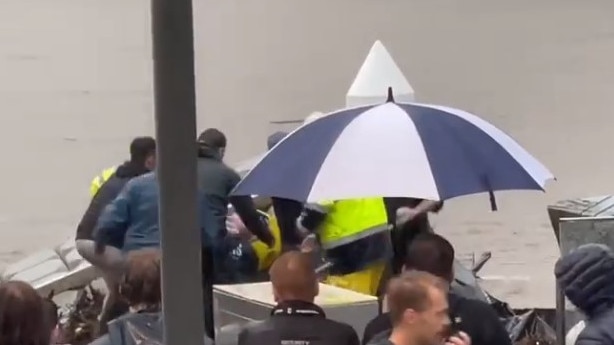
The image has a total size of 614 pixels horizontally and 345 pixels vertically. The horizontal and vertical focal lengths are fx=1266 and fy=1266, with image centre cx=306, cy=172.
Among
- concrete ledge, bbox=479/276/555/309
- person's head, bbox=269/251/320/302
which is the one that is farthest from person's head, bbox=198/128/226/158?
concrete ledge, bbox=479/276/555/309

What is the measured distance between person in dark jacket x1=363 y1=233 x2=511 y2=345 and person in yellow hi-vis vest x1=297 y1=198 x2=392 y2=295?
5.79ft

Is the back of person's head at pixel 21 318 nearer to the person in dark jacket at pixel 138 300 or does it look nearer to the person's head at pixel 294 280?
the person in dark jacket at pixel 138 300

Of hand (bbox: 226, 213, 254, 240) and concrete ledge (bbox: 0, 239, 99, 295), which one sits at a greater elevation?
hand (bbox: 226, 213, 254, 240)

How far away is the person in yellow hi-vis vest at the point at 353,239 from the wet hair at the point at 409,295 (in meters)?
2.43

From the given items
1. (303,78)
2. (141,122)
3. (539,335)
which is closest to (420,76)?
(303,78)

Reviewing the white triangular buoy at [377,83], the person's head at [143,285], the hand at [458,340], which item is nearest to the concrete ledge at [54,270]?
the white triangular buoy at [377,83]

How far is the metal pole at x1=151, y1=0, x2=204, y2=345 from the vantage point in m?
1.87

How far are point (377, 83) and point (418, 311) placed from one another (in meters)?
3.83

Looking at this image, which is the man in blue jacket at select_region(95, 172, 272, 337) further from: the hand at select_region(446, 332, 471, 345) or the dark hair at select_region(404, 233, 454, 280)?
the hand at select_region(446, 332, 471, 345)

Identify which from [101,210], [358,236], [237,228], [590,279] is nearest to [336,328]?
[590,279]

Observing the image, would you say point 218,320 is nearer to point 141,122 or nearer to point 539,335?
point 539,335

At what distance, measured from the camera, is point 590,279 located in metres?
4.08

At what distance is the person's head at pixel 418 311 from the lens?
→ 12.5ft

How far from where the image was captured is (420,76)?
1088 centimetres
